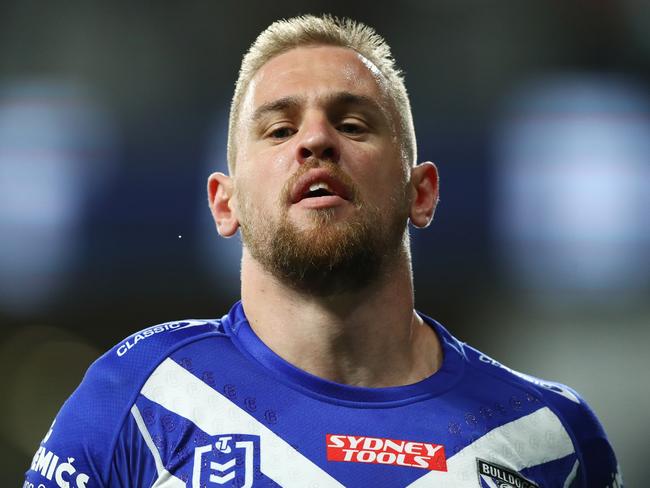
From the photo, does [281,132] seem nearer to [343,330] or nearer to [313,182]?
[313,182]

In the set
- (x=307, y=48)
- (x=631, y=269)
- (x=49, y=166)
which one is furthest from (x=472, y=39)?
(x=307, y=48)

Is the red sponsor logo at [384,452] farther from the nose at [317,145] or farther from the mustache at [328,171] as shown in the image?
the nose at [317,145]

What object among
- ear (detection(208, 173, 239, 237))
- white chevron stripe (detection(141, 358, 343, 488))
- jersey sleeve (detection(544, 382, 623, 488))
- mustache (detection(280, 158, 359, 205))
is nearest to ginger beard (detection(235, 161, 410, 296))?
mustache (detection(280, 158, 359, 205))

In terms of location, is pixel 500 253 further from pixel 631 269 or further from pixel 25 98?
pixel 25 98

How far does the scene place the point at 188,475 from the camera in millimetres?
2041

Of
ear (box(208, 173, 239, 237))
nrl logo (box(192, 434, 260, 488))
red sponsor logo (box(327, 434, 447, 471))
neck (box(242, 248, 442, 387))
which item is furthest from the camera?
ear (box(208, 173, 239, 237))

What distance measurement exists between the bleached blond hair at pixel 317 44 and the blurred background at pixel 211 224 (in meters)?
3.49

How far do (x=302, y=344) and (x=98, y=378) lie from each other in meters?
0.52

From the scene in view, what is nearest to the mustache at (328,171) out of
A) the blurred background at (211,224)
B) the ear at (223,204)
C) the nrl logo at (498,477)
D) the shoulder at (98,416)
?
the ear at (223,204)

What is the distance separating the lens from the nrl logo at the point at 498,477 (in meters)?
2.19

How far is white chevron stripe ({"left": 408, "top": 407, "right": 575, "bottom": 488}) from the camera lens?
7.07 ft

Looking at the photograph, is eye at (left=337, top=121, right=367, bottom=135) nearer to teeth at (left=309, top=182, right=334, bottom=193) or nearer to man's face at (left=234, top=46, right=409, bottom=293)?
man's face at (left=234, top=46, right=409, bottom=293)

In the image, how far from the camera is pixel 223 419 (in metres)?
2.14

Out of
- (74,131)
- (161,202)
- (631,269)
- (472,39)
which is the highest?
(472,39)
